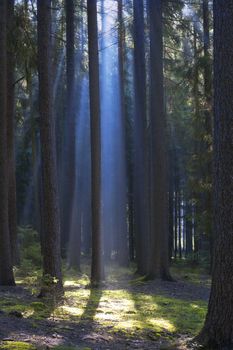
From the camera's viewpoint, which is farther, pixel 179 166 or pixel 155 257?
pixel 179 166

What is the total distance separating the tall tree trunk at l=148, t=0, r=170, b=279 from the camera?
51.3 ft

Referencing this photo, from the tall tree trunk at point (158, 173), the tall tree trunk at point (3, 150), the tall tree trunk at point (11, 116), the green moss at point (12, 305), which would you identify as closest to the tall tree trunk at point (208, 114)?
the tall tree trunk at point (158, 173)

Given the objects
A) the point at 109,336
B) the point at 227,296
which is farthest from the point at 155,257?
the point at 227,296

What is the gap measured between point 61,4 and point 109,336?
46.4ft

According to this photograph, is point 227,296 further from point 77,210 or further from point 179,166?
point 179,166

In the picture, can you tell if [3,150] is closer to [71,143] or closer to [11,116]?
[11,116]

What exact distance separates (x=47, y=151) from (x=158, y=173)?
19.7 feet

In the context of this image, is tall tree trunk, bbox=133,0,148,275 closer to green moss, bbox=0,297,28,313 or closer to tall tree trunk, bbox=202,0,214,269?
tall tree trunk, bbox=202,0,214,269

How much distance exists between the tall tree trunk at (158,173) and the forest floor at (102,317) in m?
1.37

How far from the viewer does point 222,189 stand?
6082 millimetres

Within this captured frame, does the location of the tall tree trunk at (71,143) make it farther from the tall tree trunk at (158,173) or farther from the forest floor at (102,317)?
the forest floor at (102,317)

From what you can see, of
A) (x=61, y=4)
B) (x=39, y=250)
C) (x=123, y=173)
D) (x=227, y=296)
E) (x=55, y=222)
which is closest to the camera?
(x=227, y=296)

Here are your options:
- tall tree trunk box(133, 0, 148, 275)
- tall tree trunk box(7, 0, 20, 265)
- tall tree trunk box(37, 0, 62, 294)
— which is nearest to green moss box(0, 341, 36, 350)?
tall tree trunk box(37, 0, 62, 294)

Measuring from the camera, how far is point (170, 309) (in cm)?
1062
